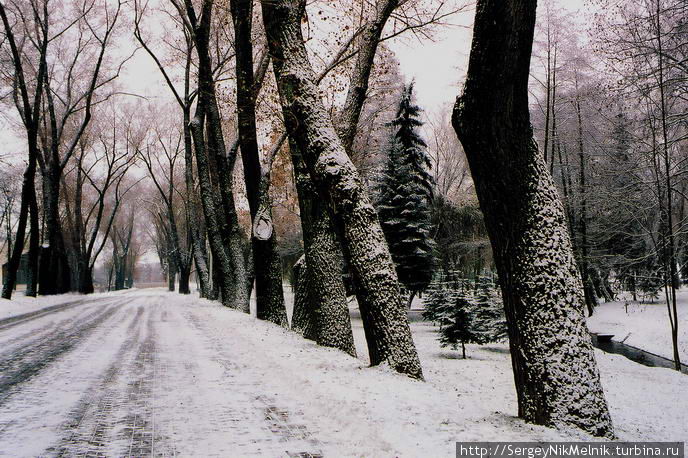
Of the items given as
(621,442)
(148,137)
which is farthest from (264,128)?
(148,137)

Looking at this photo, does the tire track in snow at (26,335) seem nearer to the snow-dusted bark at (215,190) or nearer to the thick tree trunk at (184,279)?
the snow-dusted bark at (215,190)

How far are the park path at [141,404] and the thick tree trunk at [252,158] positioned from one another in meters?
3.57

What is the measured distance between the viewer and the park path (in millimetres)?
3211

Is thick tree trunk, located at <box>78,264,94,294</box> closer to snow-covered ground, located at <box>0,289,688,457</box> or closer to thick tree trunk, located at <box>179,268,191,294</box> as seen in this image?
thick tree trunk, located at <box>179,268,191,294</box>

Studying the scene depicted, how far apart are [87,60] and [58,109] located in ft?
15.8

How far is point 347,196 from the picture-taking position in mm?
5902

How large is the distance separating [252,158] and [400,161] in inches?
438

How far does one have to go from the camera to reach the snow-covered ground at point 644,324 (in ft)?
54.1

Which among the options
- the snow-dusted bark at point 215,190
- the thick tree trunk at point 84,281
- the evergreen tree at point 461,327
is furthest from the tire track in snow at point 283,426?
the thick tree trunk at point 84,281

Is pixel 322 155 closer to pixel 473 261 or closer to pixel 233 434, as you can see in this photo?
pixel 233 434

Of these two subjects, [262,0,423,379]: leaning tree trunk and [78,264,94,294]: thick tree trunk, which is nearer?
[262,0,423,379]: leaning tree trunk

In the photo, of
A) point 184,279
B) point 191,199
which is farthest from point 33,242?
point 184,279

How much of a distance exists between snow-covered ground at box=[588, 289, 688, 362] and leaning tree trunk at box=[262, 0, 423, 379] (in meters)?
13.1

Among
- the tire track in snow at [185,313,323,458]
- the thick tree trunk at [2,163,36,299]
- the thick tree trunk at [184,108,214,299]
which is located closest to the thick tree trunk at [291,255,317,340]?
the tire track in snow at [185,313,323,458]
